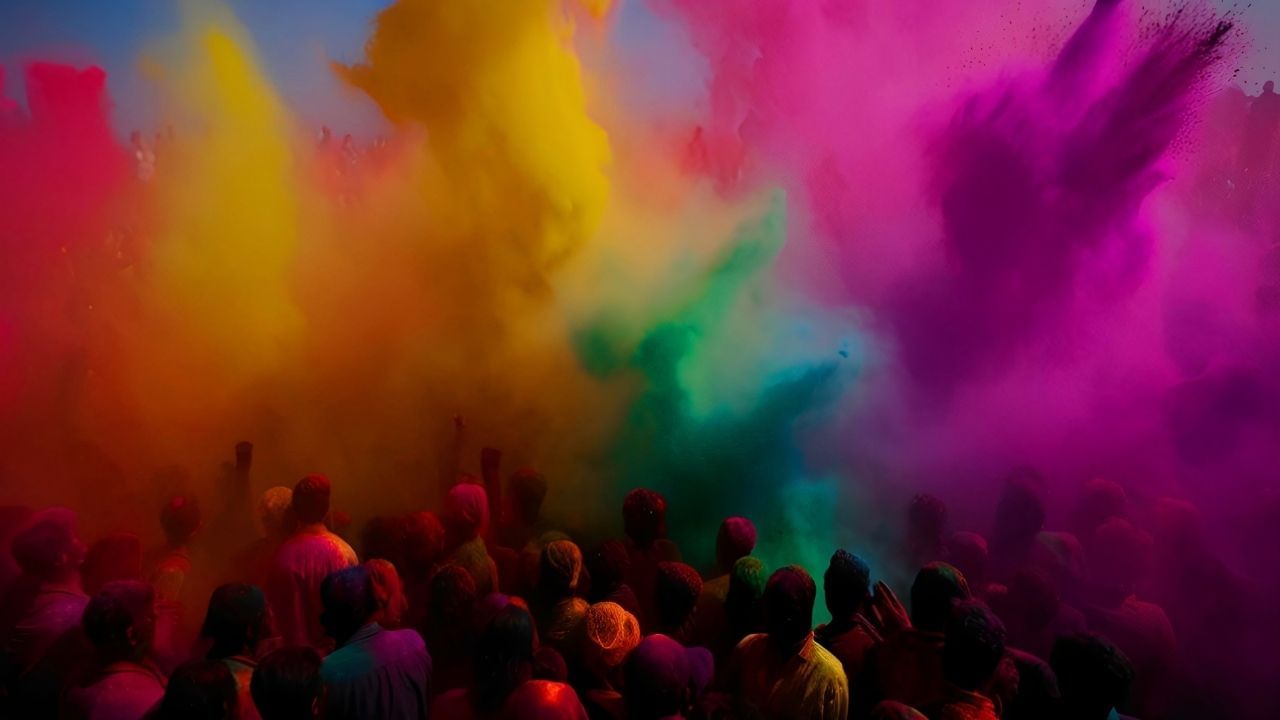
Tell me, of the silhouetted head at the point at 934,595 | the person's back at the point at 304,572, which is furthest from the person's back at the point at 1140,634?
the person's back at the point at 304,572

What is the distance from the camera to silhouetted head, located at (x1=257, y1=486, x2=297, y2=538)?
536 centimetres

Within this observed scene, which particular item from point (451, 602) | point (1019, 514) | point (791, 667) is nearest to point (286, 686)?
point (451, 602)

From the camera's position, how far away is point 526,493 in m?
5.66

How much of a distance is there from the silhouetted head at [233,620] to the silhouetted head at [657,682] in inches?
63.4

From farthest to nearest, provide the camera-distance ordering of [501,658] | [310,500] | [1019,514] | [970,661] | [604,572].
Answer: [1019,514] → [310,500] → [604,572] → [501,658] → [970,661]

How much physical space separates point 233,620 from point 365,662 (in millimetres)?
593

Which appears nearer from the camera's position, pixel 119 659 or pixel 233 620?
pixel 233 620

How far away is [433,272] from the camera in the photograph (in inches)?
369

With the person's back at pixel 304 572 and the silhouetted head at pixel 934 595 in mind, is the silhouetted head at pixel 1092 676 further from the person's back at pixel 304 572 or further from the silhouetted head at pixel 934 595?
the person's back at pixel 304 572

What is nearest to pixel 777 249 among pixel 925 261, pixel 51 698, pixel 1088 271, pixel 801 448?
pixel 925 261

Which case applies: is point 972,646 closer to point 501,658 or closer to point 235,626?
point 501,658

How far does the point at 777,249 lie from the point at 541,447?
3494mm

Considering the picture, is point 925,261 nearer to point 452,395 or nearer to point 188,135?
point 452,395

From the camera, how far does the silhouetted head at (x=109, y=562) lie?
16.1 feet
